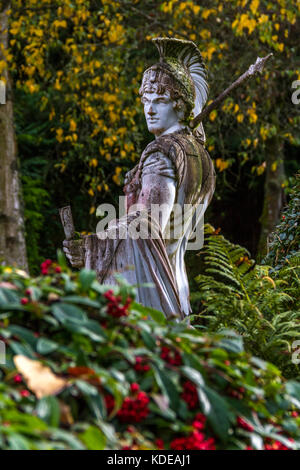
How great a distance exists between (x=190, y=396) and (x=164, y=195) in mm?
2610

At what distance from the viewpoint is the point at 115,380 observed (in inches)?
92.6

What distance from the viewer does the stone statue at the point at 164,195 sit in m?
4.89

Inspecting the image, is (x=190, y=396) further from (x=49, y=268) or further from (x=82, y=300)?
(x=49, y=268)

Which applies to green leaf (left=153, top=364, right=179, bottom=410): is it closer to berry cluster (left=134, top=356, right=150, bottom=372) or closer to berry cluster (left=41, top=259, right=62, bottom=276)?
berry cluster (left=134, top=356, right=150, bottom=372)

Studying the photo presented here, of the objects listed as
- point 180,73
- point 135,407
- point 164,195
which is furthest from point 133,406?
point 180,73

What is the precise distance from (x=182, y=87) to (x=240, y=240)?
9.08 metres

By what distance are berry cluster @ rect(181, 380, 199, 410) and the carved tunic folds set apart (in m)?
2.25

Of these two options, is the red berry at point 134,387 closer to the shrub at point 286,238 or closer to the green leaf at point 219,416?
the green leaf at point 219,416

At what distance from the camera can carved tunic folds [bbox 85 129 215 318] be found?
489cm

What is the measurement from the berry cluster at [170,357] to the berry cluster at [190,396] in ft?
0.25

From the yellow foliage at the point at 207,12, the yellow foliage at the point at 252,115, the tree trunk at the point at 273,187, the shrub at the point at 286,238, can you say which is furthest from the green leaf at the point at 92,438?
the tree trunk at the point at 273,187

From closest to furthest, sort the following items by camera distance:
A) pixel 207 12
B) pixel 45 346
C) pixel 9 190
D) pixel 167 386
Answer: pixel 45 346 → pixel 167 386 → pixel 9 190 → pixel 207 12

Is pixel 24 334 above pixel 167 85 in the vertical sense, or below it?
below

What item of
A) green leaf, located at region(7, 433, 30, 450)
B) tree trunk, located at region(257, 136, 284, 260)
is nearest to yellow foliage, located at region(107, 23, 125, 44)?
tree trunk, located at region(257, 136, 284, 260)
